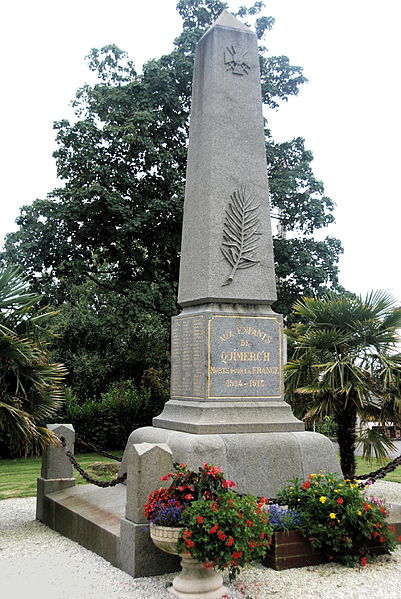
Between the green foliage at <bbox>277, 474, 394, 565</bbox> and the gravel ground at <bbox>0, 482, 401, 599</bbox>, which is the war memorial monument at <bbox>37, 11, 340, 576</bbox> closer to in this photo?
the gravel ground at <bbox>0, 482, 401, 599</bbox>

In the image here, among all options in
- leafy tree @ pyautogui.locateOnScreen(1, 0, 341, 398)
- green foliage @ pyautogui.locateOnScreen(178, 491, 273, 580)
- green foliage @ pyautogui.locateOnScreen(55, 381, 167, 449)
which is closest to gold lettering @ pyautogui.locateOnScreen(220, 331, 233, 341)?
green foliage @ pyautogui.locateOnScreen(178, 491, 273, 580)

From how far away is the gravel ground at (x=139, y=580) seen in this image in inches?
224

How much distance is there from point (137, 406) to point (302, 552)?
15.7 m

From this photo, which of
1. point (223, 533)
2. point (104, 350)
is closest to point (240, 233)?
point (223, 533)

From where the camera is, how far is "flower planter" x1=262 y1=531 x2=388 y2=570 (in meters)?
6.36

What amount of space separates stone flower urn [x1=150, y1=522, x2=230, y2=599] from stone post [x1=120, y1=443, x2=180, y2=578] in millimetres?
481

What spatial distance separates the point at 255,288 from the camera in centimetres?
848

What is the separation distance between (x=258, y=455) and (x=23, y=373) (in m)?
3.43

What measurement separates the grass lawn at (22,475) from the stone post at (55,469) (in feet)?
9.85

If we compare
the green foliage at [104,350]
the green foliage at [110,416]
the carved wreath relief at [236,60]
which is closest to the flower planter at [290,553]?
the carved wreath relief at [236,60]

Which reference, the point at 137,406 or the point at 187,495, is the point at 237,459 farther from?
the point at 137,406

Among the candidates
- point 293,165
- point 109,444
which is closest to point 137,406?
point 109,444

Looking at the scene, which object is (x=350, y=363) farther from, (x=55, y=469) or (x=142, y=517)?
(x=142, y=517)

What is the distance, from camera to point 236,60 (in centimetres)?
924
